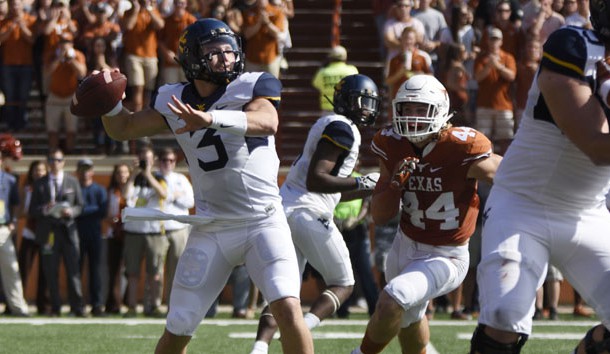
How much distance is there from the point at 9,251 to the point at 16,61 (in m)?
2.60

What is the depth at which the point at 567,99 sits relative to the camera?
4574 mm

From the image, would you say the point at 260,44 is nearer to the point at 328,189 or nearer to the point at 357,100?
the point at 357,100

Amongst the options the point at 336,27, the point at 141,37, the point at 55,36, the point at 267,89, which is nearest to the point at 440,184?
the point at 267,89

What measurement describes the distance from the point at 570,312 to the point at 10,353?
20.9ft

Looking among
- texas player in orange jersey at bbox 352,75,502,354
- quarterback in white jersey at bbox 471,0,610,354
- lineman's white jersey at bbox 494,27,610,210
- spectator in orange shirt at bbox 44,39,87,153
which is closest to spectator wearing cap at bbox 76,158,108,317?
spectator in orange shirt at bbox 44,39,87,153

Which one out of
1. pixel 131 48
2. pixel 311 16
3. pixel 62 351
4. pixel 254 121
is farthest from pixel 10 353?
pixel 311 16

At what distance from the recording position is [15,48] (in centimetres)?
1359

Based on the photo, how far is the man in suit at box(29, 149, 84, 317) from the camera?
39.6 feet

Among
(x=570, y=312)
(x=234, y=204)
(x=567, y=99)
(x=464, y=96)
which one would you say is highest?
(x=567, y=99)

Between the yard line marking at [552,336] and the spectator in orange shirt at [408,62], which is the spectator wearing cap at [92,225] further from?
the yard line marking at [552,336]

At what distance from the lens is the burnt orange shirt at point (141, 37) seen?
1352cm

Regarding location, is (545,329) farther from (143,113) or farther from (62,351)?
(143,113)

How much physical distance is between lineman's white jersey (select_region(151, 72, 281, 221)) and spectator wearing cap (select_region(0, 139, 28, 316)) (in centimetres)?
650

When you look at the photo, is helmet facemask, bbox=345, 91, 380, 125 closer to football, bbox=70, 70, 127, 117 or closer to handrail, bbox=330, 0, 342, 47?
football, bbox=70, 70, 127, 117
